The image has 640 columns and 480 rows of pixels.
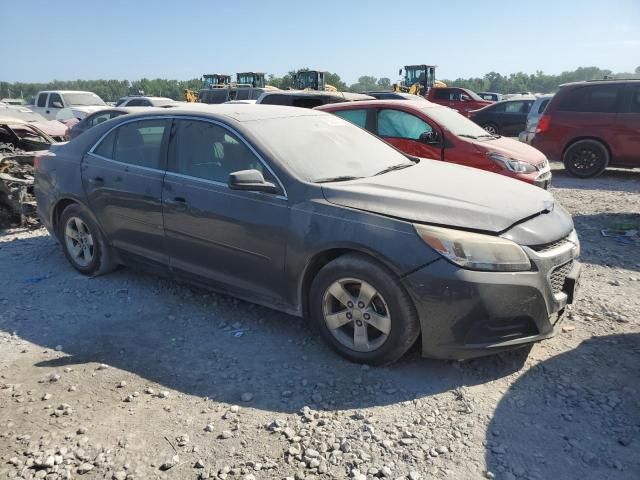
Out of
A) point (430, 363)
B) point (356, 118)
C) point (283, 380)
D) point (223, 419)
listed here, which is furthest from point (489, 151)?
point (223, 419)

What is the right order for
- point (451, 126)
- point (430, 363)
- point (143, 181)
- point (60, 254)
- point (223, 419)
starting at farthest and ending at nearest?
point (451, 126) < point (60, 254) < point (143, 181) < point (430, 363) < point (223, 419)

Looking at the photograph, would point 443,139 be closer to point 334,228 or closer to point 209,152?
point 209,152

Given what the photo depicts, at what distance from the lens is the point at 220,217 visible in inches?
153

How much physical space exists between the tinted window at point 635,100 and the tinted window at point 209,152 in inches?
345

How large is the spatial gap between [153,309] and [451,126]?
16.4 ft

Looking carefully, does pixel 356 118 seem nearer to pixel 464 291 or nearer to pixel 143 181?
pixel 143 181

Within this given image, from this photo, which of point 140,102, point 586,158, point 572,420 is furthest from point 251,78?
point 572,420

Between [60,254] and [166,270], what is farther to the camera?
[60,254]

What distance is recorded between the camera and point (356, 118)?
7.95m

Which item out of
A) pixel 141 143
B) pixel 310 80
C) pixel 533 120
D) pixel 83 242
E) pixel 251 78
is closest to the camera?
pixel 141 143

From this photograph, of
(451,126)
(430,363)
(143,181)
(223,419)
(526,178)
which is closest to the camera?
(223,419)

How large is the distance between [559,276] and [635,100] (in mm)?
8186

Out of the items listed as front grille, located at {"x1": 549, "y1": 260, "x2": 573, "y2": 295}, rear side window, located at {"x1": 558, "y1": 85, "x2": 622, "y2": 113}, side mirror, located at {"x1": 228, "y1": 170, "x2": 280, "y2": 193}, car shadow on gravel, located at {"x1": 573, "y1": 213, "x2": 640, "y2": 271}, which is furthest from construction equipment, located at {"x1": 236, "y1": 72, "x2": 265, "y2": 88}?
front grille, located at {"x1": 549, "y1": 260, "x2": 573, "y2": 295}

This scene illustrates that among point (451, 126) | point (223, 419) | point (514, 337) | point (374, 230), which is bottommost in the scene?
point (223, 419)
